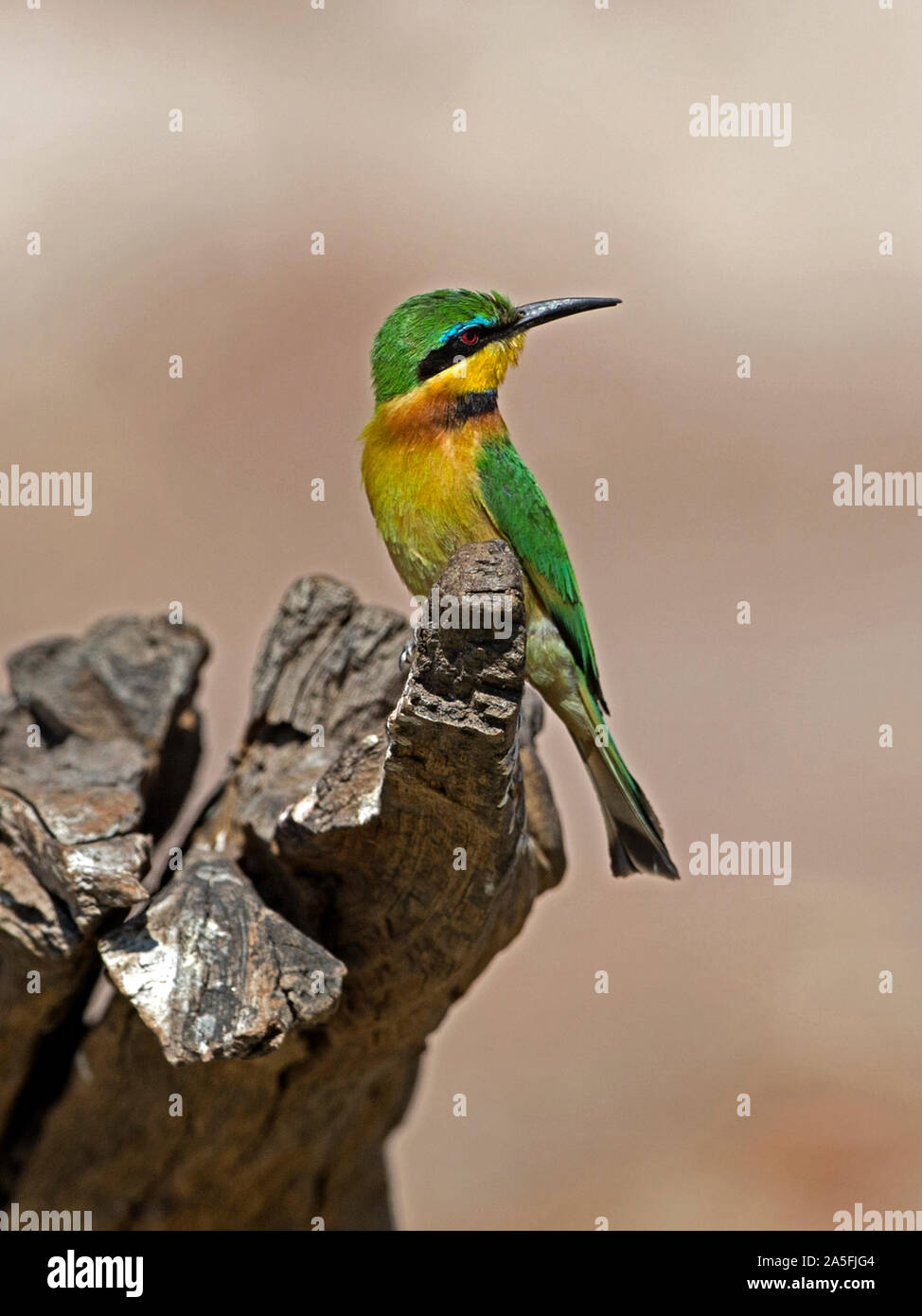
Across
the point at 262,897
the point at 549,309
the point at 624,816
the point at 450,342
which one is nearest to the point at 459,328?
the point at 450,342

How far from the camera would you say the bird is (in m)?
4.04

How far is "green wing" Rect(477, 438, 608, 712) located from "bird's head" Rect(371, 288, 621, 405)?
24 centimetres

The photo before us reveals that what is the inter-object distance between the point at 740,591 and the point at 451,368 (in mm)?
6314

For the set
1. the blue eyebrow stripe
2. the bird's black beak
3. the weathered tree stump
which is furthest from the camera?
the bird's black beak

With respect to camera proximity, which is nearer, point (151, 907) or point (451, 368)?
point (151, 907)

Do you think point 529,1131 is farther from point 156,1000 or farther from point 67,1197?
point 156,1000

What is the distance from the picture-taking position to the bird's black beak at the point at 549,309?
434 cm

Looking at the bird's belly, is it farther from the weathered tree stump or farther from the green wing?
the weathered tree stump

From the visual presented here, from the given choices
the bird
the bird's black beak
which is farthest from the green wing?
the bird's black beak

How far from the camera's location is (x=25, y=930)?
342cm

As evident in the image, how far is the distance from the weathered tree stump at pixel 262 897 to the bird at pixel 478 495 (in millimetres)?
225

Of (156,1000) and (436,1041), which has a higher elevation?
(156,1000)

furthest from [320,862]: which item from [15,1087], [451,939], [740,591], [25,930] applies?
[740,591]

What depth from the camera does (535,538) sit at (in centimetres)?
409
